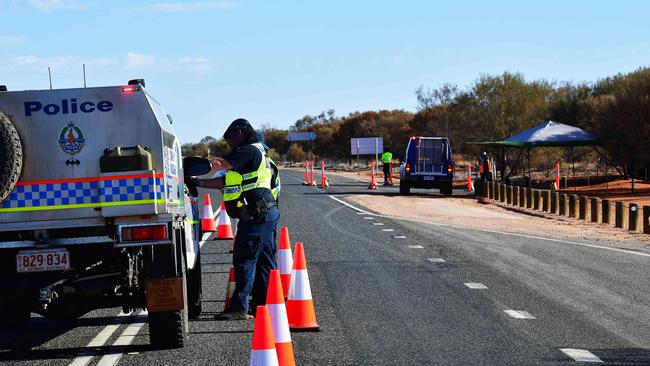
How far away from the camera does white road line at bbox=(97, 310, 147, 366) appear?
7573 millimetres

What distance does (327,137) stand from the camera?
122 meters

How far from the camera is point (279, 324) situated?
7.25 metres

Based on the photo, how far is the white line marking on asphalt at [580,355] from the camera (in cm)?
761

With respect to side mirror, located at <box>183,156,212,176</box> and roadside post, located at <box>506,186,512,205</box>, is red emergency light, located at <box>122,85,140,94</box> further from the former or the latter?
roadside post, located at <box>506,186,512,205</box>

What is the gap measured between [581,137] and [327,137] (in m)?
85.1

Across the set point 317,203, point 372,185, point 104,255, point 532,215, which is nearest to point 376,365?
point 104,255

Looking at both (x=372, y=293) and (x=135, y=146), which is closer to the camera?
(x=135, y=146)


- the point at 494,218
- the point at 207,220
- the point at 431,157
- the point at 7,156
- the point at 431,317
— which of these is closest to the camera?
the point at 7,156

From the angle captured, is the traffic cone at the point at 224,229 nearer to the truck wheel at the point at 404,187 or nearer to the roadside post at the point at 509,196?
the roadside post at the point at 509,196

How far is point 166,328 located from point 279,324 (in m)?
1.20

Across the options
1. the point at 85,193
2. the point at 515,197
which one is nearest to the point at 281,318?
the point at 85,193

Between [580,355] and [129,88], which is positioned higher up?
[129,88]

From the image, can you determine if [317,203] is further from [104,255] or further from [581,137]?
[104,255]

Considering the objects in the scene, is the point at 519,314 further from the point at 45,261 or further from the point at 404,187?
the point at 404,187
